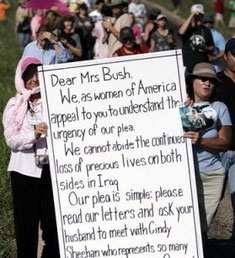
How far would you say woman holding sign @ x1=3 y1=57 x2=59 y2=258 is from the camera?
652cm

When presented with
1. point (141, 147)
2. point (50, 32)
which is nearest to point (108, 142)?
point (141, 147)

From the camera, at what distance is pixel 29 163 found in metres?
6.64

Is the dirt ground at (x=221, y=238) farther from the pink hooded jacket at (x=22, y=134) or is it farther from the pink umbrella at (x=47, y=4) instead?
the pink umbrella at (x=47, y=4)

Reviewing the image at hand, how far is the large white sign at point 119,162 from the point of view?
615 centimetres

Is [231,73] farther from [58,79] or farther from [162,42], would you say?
[162,42]

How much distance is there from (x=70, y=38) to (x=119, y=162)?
7753 mm

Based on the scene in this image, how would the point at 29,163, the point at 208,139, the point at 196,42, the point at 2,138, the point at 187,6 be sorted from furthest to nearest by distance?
the point at 187,6
the point at 196,42
the point at 2,138
the point at 29,163
the point at 208,139

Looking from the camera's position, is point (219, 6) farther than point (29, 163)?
Yes

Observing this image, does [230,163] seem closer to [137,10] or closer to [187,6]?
[137,10]

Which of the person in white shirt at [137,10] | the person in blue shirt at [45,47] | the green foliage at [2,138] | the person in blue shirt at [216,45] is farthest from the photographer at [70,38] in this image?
the person in white shirt at [137,10]

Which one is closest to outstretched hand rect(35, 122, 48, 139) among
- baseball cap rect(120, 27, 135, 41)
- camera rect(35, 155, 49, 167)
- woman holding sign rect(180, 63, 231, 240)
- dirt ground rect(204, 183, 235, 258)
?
camera rect(35, 155, 49, 167)

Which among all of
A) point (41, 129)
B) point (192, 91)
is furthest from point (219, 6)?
point (41, 129)

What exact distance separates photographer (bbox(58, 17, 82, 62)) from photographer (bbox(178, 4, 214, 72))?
5.14 feet

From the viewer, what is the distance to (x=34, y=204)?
6.79m
